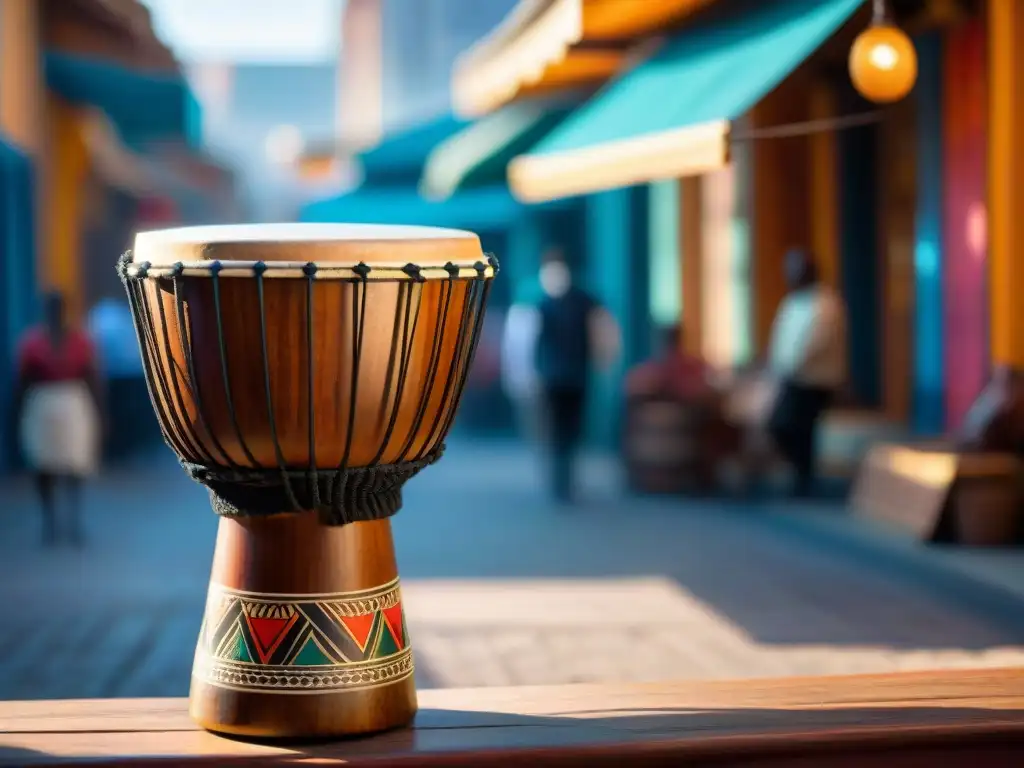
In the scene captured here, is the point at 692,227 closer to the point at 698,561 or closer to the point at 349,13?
the point at 698,561

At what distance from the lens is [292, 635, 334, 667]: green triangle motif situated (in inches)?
116

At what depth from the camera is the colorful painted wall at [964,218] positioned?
Answer: 8336 mm

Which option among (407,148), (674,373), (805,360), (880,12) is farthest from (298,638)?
(407,148)

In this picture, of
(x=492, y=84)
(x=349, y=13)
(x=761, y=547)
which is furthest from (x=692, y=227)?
(x=349, y=13)

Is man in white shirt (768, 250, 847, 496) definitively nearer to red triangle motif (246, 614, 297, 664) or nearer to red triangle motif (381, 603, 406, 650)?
red triangle motif (381, 603, 406, 650)

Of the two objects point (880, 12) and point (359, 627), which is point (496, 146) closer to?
point (880, 12)

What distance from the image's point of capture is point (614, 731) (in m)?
2.94

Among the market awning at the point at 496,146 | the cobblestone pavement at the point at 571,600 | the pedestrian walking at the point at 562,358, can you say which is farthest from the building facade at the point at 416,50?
the cobblestone pavement at the point at 571,600

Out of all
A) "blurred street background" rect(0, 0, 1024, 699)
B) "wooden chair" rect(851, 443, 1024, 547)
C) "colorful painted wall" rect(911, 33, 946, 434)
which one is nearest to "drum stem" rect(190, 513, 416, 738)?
"blurred street background" rect(0, 0, 1024, 699)

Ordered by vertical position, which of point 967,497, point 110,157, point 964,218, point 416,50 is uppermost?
point 416,50

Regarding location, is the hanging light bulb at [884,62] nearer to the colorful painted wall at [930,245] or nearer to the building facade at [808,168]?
the building facade at [808,168]

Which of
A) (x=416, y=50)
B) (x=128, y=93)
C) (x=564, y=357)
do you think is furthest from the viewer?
(x=416, y=50)

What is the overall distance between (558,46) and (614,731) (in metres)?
5.04

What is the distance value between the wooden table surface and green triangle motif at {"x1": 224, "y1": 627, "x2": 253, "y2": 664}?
5.8 inches
